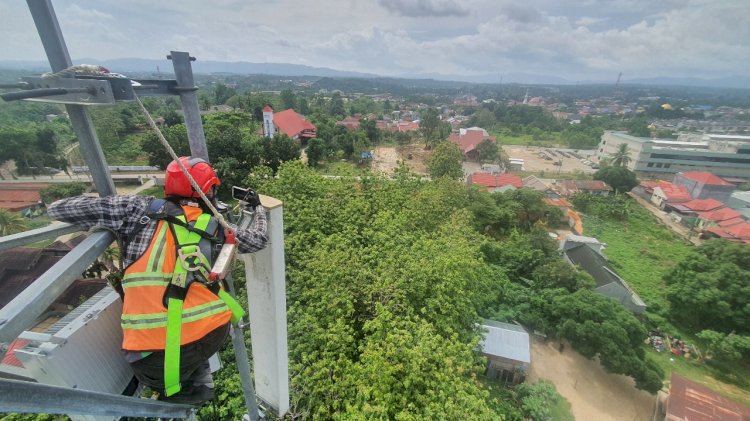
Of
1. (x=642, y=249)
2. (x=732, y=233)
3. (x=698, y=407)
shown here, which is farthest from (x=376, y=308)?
(x=732, y=233)

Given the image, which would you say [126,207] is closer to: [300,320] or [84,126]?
[84,126]

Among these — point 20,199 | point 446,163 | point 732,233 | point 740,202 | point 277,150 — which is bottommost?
point 740,202

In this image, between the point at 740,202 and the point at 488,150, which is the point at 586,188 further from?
the point at 740,202

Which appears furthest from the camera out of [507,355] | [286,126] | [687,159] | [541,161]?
[541,161]

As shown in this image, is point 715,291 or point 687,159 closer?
point 715,291

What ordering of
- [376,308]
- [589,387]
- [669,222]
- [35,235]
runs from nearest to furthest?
[35,235]
[376,308]
[589,387]
[669,222]

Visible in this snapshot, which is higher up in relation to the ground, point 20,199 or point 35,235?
point 35,235
